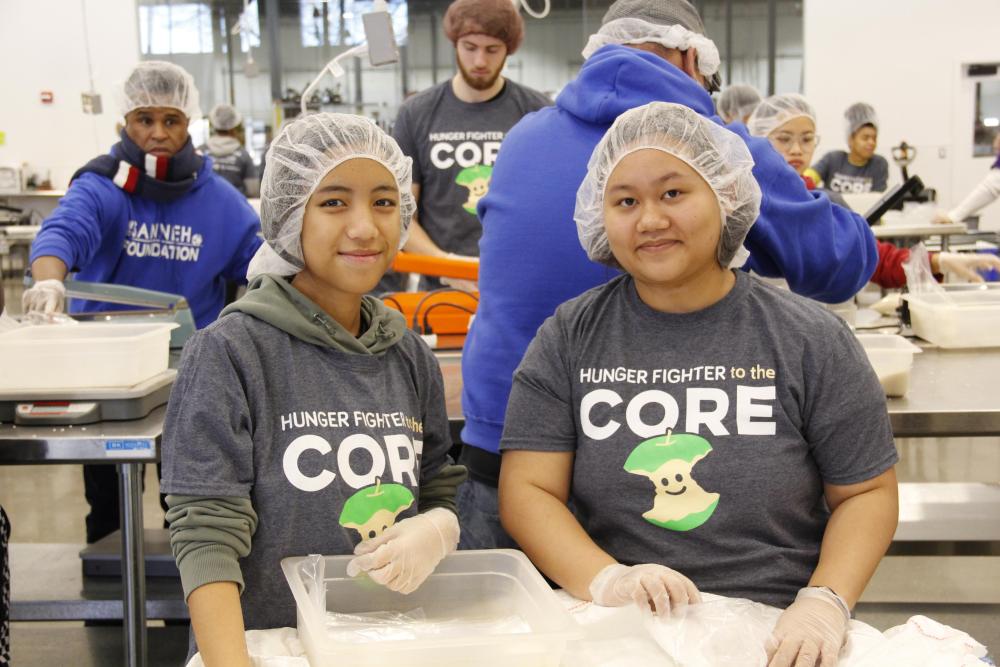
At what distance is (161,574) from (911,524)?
197 cm

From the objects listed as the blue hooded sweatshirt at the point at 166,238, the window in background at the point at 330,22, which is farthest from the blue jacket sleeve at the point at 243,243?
the window in background at the point at 330,22

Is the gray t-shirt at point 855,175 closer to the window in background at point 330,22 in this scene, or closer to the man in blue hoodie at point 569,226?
the man in blue hoodie at point 569,226

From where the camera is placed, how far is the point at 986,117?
32.5ft

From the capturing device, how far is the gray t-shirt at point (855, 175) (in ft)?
20.2

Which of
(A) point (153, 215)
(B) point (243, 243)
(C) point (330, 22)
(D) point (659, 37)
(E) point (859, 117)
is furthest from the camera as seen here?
(C) point (330, 22)

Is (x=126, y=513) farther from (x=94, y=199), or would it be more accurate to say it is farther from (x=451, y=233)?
(x=451, y=233)

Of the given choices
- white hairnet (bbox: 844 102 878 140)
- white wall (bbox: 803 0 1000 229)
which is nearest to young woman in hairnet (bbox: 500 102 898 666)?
white hairnet (bbox: 844 102 878 140)

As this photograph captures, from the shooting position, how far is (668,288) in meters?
1.41

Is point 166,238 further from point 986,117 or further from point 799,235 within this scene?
point 986,117

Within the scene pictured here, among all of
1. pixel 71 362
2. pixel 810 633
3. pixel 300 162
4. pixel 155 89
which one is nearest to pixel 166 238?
pixel 155 89

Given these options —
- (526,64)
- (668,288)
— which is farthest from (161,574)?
(526,64)

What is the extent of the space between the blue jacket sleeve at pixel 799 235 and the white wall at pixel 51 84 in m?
10.2

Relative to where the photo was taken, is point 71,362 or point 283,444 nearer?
point 283,444

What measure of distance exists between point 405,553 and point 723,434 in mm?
449
